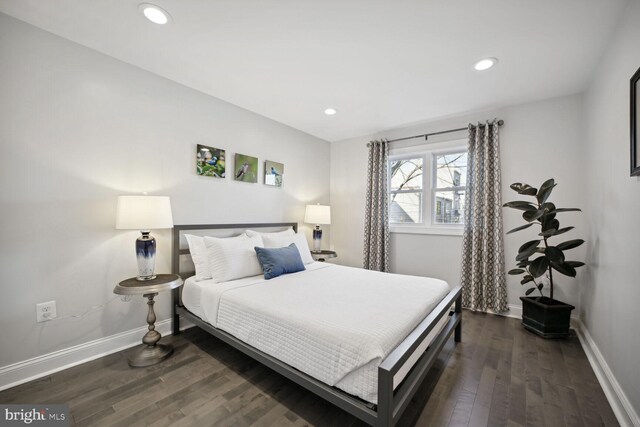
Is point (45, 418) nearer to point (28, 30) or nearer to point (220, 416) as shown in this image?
point (220, 416)

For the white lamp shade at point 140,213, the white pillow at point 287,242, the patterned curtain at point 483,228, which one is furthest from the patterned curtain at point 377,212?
the white lamp shade at point 140,213

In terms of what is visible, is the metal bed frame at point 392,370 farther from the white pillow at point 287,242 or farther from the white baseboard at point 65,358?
the white pillow at point 287,242

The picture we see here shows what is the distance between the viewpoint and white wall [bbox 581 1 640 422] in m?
1.58

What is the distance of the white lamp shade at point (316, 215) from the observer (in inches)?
157

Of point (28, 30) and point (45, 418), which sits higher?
point (28, 30)

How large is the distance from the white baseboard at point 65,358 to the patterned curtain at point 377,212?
2884 millimetres

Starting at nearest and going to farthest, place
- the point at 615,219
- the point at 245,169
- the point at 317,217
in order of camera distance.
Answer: the point at 615,219 → the point at 245,169 → the point at 317,217

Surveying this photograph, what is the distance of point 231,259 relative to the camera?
99.7 inches

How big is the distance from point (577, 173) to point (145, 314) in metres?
4.69

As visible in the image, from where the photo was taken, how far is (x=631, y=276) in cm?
161

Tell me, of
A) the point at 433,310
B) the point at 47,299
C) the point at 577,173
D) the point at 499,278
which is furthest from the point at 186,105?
the point at 577,173

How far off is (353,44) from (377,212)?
2.47 metres

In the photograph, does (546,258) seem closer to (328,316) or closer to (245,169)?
(328,316)

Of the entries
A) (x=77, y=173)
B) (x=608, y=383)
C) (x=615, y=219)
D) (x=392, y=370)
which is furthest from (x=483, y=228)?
(x=77, y=173)
